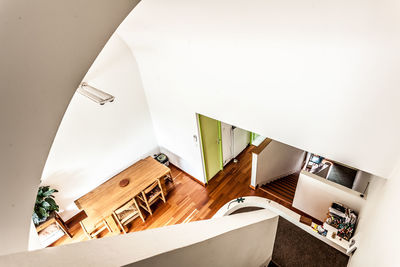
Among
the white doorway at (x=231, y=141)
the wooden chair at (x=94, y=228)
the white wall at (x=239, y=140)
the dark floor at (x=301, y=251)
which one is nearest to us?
the dark floor at (x=301, y=251)

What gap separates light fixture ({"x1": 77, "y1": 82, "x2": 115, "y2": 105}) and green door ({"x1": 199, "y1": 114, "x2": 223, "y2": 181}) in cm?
173

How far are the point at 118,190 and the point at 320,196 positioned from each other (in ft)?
13.7

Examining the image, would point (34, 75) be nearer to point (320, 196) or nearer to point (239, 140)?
point (320, 196)

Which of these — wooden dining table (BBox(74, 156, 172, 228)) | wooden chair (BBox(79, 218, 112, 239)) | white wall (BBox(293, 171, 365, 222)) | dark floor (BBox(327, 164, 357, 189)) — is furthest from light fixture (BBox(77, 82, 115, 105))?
dark floor (BBox(327, 164, 357, 189))

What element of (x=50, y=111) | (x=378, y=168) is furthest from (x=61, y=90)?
(x=378, y=168)

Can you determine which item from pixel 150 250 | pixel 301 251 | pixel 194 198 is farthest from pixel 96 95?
pixel 301 251

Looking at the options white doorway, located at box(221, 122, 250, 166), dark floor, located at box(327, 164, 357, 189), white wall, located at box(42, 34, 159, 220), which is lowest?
dark floor, located at box(327, 164, 357, 189)

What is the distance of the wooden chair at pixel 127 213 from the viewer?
392 cm

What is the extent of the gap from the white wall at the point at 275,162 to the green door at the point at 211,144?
994 millimetres

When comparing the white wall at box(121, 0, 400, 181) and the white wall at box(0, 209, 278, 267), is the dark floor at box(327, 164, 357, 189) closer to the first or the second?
the white wall at box(121, 0, 400, 181)

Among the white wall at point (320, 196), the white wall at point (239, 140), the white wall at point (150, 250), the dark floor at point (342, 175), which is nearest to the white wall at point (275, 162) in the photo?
the white wall at point (320, 196)

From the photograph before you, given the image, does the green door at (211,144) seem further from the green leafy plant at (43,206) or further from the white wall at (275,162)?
the green leafy plant at (43,206)

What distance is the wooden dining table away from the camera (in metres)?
3.78

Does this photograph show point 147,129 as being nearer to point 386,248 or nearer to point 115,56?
point 115,56
